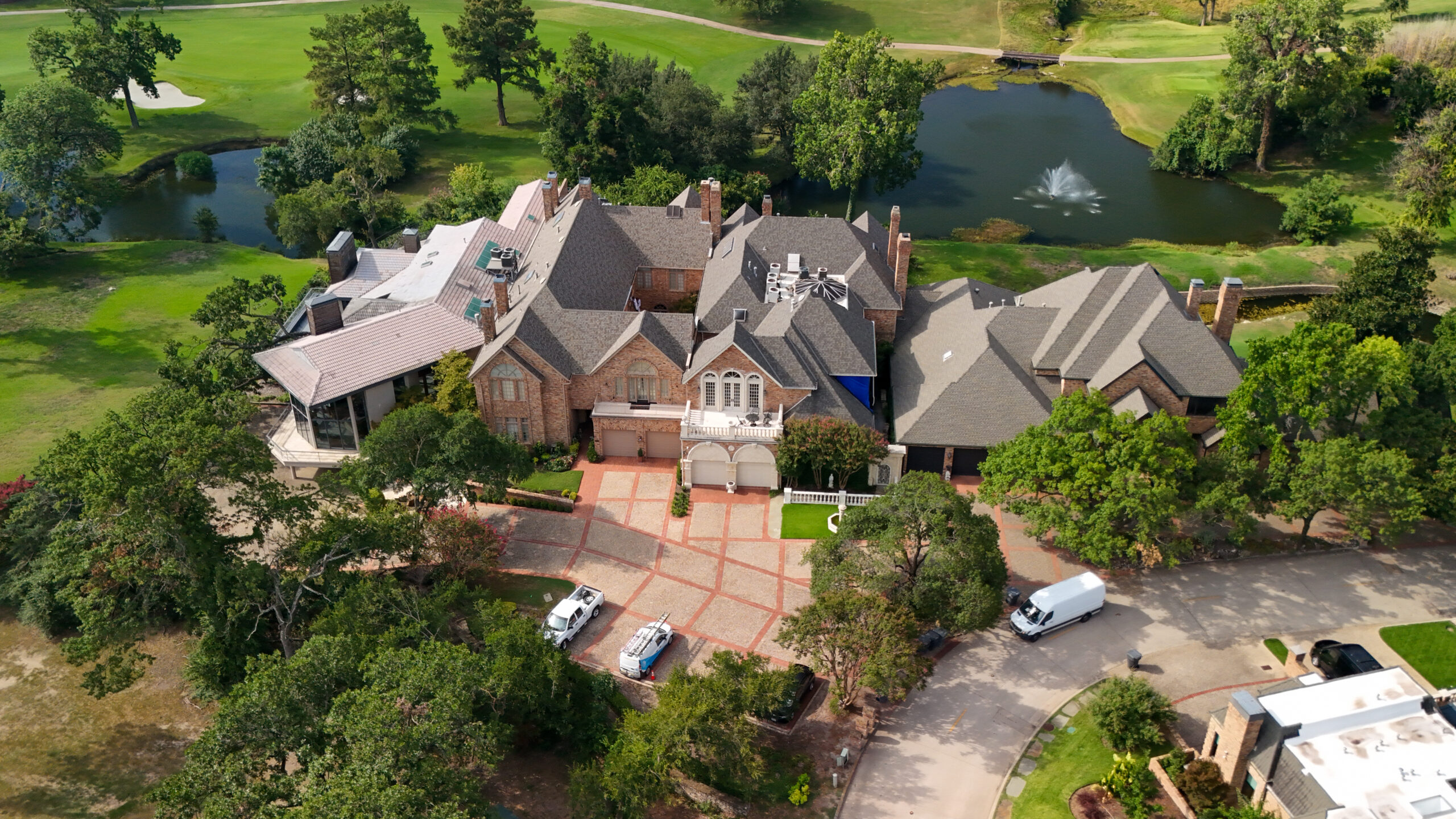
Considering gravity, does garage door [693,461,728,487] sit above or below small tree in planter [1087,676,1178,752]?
above

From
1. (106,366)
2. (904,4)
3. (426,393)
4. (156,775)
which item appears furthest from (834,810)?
(904,4)

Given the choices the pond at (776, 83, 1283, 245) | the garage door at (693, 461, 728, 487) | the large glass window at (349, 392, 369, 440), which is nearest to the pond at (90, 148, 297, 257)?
the large glass window at (349, 392, 369, 440)

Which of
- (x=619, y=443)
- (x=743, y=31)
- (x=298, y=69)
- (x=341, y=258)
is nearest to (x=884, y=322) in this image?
(x=619, y=443)

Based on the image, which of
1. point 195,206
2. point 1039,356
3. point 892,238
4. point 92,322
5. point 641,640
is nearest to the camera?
point 641,640

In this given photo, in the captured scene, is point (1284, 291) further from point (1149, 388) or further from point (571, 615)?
point (571, 615)

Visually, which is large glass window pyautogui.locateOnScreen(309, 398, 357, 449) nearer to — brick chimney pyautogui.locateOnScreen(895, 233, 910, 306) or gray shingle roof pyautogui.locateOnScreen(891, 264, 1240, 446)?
gray shingle roof pyautogui.locateOnScreen(891, 264, 1240, 446)

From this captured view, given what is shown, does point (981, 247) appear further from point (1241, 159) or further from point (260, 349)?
point (260, 349)
